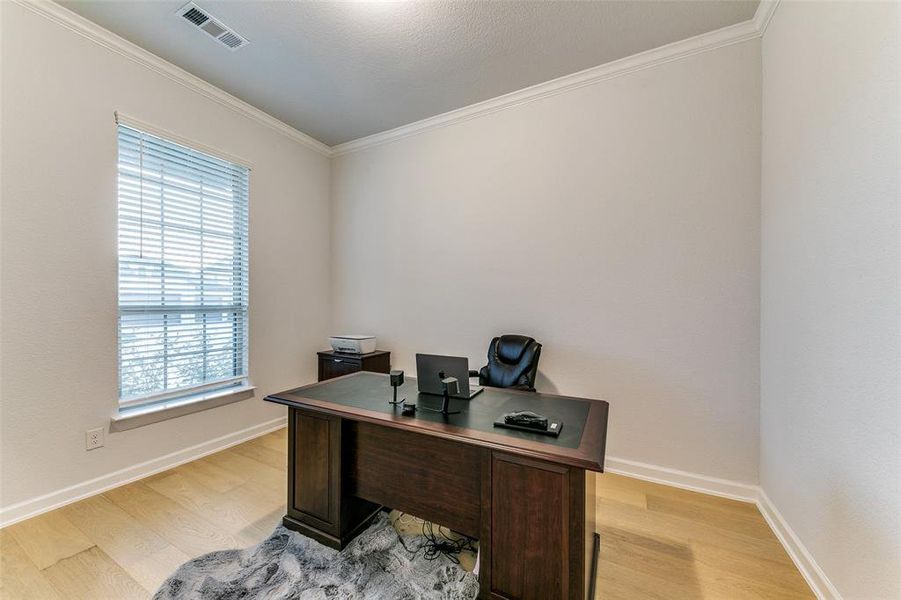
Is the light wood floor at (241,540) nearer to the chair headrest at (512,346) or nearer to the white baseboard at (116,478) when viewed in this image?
the white baseboard at (116,478)

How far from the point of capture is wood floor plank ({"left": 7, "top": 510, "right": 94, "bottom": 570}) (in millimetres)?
1655

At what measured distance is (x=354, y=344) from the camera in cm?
331

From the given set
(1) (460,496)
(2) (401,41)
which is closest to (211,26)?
(2) (401,41)

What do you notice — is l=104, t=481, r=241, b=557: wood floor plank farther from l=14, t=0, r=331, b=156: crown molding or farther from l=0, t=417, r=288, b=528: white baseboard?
l=14, t=0, r=331, b=156: crown molding

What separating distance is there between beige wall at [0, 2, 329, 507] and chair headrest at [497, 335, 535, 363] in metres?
2.40

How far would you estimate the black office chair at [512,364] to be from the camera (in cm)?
238

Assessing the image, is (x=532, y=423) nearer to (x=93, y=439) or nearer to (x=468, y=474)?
(x=468, y=474)

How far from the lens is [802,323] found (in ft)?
5.49

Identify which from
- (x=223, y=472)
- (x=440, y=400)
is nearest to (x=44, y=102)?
(x=223, y=472)

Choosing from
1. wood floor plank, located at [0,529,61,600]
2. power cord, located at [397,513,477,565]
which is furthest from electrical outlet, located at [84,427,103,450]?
power cord, located at [397,513,477,565]

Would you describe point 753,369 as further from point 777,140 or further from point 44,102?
point 44,102

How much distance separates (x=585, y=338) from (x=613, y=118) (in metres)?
1.61

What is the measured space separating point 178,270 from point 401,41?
231cm

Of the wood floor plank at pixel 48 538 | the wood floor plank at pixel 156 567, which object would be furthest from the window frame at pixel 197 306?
the wood floor plank at pixel 156 567
